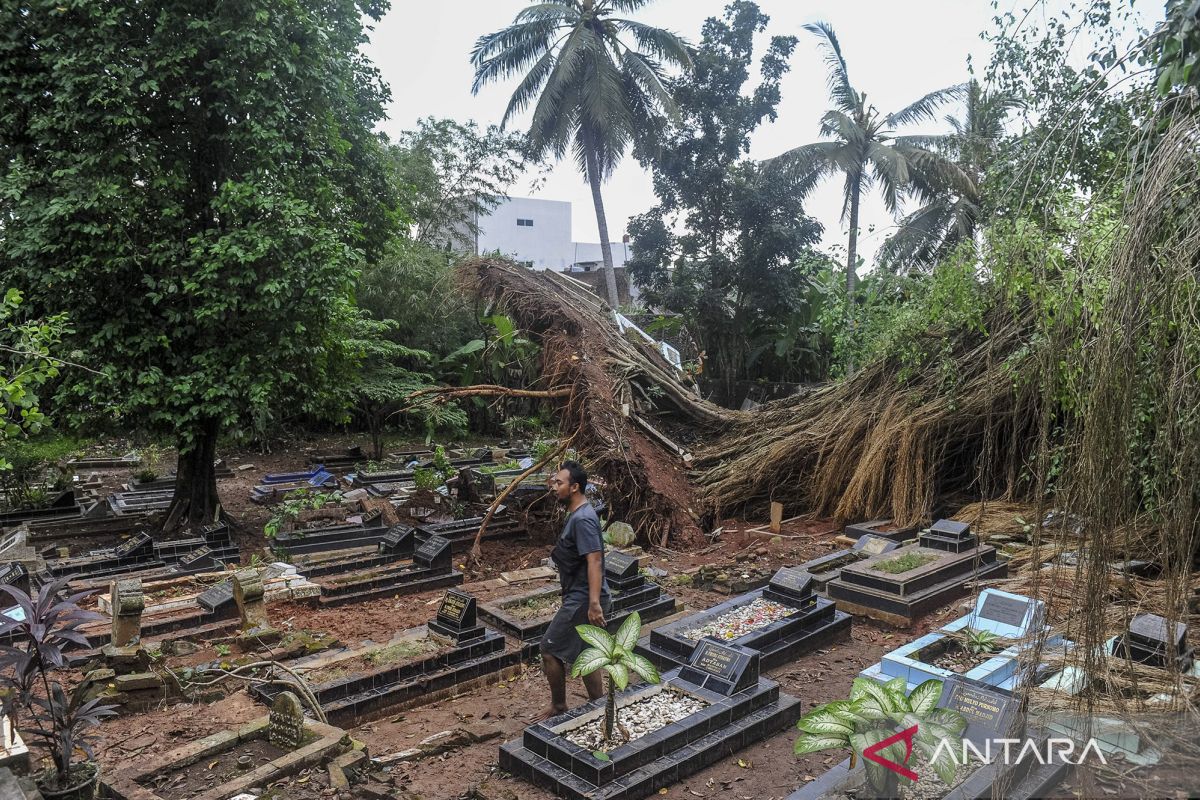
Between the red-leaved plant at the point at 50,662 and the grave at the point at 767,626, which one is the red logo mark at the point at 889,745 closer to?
the grave at the point at 767,626

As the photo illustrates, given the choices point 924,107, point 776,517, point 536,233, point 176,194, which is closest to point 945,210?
point 924,107

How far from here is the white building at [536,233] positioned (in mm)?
34562

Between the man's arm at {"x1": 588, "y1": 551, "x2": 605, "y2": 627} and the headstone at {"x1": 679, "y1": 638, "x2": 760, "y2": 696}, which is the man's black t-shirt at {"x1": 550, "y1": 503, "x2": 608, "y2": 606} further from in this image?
the headstone at {"x1": 679, "y1": 638, "x2": 760, "y2": 696}

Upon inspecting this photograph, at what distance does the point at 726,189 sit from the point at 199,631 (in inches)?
675

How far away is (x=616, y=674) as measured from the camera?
427 cm

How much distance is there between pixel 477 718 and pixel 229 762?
5.16 ft

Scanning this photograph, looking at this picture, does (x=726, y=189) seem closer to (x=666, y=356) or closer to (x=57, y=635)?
(x=666, y=356)

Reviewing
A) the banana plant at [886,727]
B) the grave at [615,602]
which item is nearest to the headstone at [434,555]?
the grave at [615,602]

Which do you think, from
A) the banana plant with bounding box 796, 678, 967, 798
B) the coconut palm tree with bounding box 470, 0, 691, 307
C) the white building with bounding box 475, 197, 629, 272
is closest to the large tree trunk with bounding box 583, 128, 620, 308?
the coconut palm tree with bounding box 470, 0, 691, 307

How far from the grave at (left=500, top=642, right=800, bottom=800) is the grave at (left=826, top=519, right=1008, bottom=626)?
2.09m

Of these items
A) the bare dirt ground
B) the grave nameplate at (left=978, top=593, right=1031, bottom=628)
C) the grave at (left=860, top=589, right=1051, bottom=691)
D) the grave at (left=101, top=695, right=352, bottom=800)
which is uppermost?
the grave nameplate at (left=978, top=593, right=1031, bottom=628)

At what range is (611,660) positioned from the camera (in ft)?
14.3

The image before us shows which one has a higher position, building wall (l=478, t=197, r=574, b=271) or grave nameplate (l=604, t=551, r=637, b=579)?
A: building wall (l=478, t=197, r=574, b=271)

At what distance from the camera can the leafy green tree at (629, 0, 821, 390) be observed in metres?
20.1
